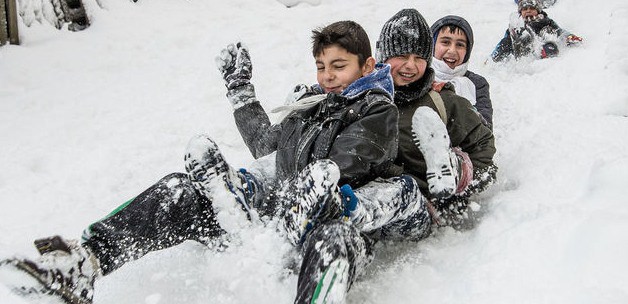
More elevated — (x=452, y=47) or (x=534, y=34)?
(x=452, y=47)

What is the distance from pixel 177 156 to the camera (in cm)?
362

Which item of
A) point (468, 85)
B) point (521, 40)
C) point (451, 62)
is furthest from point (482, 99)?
point (521, 40)

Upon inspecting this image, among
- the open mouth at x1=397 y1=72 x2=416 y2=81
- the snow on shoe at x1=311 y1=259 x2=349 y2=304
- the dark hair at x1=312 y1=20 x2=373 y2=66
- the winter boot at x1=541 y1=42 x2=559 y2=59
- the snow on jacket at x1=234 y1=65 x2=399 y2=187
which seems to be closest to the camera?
the snow on shoe at x1=311 y1=259 x2=349 y2=304

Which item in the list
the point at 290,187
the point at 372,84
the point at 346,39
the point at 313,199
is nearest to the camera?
the point at 313,199

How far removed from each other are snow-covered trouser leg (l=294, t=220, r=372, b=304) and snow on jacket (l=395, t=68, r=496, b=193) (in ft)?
2.94

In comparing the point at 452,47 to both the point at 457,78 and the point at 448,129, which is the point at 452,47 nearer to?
the point at 457,78

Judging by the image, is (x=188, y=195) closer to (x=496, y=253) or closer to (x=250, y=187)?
(x=250, y=187)

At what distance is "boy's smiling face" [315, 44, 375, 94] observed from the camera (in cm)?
243

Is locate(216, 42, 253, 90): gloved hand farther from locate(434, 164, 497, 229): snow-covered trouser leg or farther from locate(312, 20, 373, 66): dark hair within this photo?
locate(434, 164, 497, 229): snow-covered trouser leg

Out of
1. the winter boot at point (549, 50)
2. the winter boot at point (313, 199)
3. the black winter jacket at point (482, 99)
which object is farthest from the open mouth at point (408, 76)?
the winter boot at point (549, 50)

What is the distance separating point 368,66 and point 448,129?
62cm

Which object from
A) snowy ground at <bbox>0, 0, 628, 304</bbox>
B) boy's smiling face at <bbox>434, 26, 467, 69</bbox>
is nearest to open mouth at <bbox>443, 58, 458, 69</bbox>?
boy's smiling face at <bbox>434, 26, 467, 69</bbox>

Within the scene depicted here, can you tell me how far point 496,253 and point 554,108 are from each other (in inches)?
82.9

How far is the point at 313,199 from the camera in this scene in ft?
5.87
